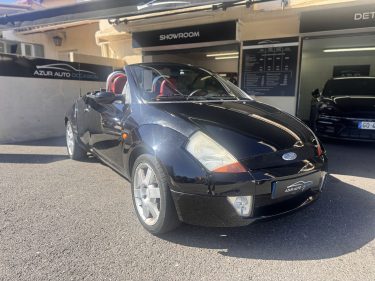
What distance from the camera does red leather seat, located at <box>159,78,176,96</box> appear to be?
126 inches

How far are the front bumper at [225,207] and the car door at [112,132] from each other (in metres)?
1.09

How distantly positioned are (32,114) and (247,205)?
6687mm

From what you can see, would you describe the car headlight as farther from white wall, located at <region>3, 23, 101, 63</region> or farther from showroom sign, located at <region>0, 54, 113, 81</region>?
white wall, located at <region>3, 23, 101, 63</region>

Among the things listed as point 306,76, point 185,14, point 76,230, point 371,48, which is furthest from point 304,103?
point 76,230

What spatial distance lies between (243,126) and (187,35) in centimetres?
619

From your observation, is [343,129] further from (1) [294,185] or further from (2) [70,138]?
(2) [70,138]

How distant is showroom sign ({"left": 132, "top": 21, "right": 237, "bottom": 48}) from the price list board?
2.39 feet

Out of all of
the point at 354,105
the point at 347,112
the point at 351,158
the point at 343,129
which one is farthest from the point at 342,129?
the point at 351,158

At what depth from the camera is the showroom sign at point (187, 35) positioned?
752 centimetres

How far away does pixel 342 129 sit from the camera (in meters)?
5.74

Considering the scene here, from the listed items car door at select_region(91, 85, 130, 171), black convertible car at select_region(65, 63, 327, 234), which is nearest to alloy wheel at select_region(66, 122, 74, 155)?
car door at select_region(91, 85, 130, 171)

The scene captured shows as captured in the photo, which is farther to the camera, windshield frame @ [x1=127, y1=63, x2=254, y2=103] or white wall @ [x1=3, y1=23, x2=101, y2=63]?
white wall @ [x1=3, y1=23, x2=101, y2=63]

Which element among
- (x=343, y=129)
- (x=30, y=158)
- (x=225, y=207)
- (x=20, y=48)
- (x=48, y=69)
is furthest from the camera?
(x=20, y=48)

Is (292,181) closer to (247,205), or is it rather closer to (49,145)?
(247,205)
